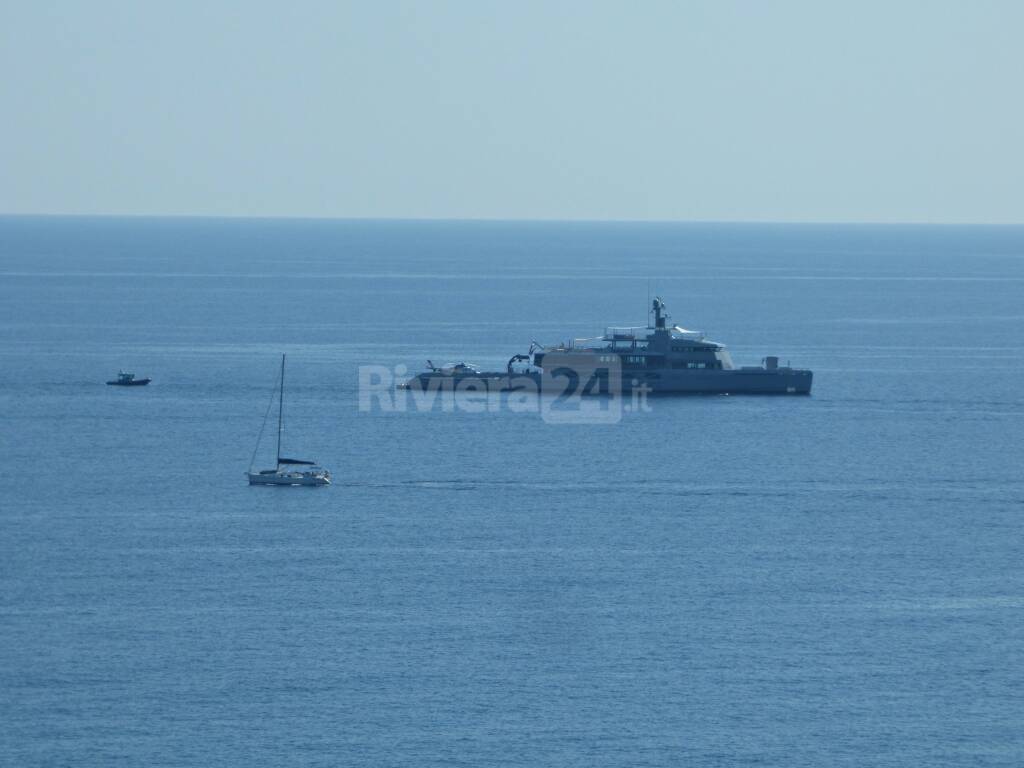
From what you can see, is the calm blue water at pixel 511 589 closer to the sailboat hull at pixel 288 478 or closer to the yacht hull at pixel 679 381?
the sailboat hull at pixel 288 478

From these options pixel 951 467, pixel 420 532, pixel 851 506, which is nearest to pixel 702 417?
pixel 951 467

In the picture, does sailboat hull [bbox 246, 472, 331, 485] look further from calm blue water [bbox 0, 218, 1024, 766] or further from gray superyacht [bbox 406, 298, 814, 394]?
gray superyacht [bbox 406, 298, 814, 394]

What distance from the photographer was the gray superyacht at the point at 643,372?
5625 inches

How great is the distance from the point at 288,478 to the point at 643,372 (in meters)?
49.3

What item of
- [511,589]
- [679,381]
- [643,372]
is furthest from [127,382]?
[511,589]

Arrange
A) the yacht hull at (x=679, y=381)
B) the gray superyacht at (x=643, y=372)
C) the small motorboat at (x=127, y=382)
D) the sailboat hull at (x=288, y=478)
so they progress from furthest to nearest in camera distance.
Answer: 1. the gray superyacht at (x=643, y=372)
2. the yacht hull at (x=679, y=381)
3. the small motorboat at (x=127, y=382)
4. the sailboat hull at (x=288, y=478)

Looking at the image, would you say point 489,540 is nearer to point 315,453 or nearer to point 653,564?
point 653,564

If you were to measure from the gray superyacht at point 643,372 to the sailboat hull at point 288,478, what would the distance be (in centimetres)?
4217

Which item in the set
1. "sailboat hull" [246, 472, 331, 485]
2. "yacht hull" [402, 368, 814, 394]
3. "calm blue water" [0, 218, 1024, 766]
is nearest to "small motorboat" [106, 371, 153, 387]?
"calm blue water" [0, 218, 1024, 766]

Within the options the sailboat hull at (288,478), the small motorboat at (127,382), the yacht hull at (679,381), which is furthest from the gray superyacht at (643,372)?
the sailboat hull at (288,478)

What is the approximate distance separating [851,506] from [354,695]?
40487 mm

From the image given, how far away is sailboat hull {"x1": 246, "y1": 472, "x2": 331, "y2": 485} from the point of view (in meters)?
99.9

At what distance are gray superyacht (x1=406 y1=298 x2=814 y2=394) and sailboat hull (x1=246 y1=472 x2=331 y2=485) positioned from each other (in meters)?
42.2

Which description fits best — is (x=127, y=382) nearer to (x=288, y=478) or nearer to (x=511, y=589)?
(x=288, y=478)
